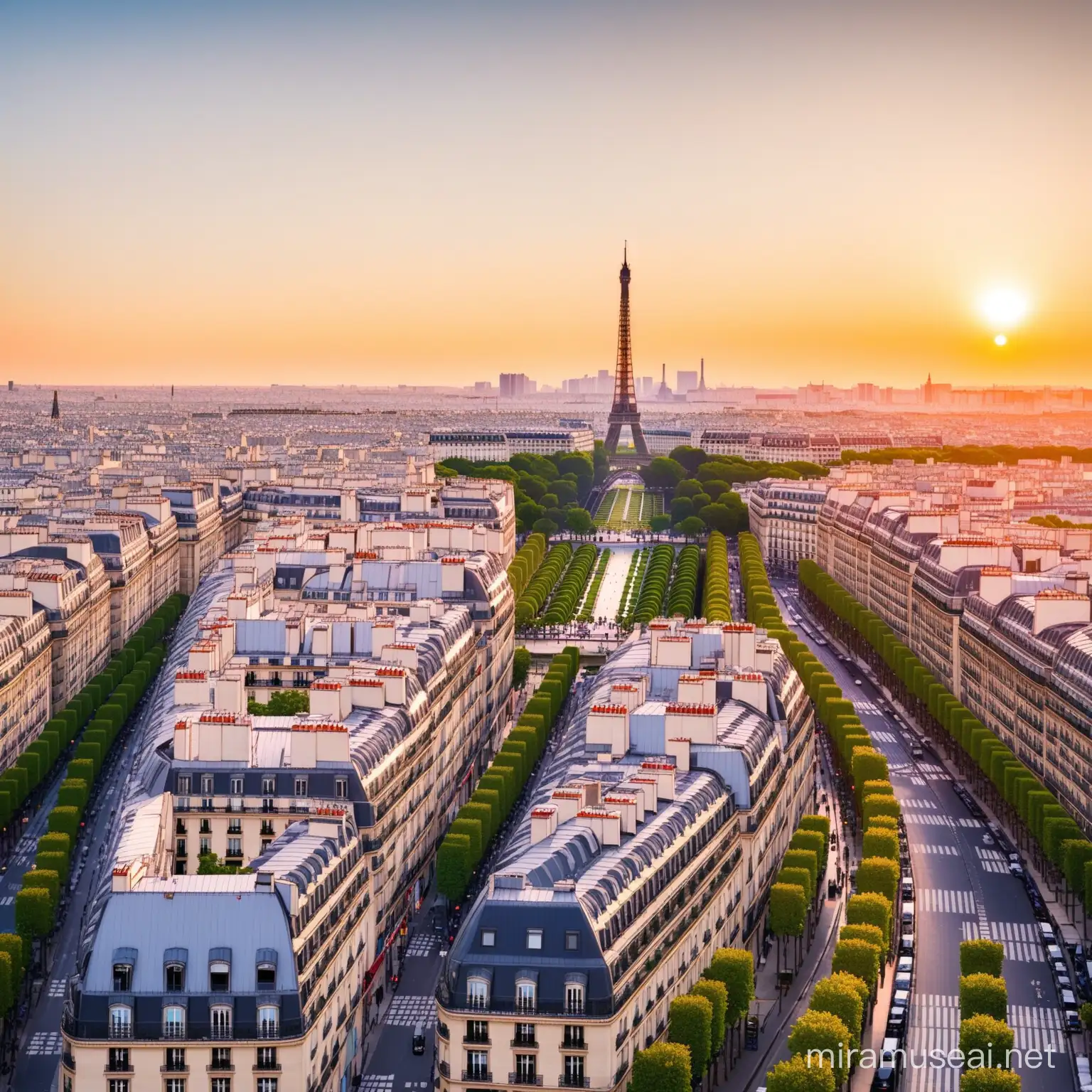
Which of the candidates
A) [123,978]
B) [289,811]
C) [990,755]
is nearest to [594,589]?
[990,755]

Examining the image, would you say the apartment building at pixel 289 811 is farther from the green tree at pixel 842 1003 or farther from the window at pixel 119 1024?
the green tree at pixel 842 1003

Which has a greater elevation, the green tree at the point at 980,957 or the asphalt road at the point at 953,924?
the green tree at the point at 980,957

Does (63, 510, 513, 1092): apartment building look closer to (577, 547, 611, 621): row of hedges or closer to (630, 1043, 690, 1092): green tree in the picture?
(630, 1043, 690, 1092): green tree

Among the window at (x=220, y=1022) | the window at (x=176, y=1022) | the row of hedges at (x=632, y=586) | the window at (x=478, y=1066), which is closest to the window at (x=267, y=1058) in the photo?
the window at (x=220, y=1022)

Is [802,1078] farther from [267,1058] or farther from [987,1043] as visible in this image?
[267,1058]

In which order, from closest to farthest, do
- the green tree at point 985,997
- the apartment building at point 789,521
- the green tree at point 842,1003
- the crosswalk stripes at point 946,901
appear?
1. the green tree at point 842,1003
2. the green tree at point 985,997
3. the crosswalk stripes at point 946,901
4. the apartment building at point 789,521

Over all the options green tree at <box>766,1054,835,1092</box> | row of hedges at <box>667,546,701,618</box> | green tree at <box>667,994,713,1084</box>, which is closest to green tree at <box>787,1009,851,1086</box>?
green tree at <box>766,1054,835,1092</box>

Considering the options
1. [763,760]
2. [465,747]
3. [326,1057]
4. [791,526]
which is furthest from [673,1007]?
[791,526]
